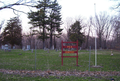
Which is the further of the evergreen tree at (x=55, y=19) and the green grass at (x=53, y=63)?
the evergreen tree at (x=55, y=19)

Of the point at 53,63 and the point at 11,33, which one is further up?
the point at 11,33

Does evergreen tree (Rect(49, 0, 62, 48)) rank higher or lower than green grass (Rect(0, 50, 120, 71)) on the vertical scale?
higher

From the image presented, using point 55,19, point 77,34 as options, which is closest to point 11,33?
point 55,19

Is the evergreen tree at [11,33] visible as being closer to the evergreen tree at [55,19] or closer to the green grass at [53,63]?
the evergreen tree at [55,19]

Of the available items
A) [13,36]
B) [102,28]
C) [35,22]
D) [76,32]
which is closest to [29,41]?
[13,36]

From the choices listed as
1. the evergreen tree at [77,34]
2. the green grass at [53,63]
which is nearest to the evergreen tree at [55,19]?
the evergreen tree at [77,34]

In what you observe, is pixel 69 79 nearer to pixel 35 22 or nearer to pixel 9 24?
pixel 35 22

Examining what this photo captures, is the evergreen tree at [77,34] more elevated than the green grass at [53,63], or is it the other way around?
the evergreen tree at [77,34]

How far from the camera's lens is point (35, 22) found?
4472 centimetres

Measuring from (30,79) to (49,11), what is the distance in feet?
140

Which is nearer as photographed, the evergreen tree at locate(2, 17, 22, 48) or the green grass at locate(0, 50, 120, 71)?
the green grass at locate(0, 50, 120, 71)

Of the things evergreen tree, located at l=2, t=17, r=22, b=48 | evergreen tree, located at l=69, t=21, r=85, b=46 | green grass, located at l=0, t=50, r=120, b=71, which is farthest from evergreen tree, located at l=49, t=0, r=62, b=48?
green grass, located at l=0, t=50, r=120, b=71

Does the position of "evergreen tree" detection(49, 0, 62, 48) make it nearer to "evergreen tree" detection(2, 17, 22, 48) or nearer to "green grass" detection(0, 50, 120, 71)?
"evergreen tree" detection(2, 17, 22, 48)

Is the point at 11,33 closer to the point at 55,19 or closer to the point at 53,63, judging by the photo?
the point at 55,19
